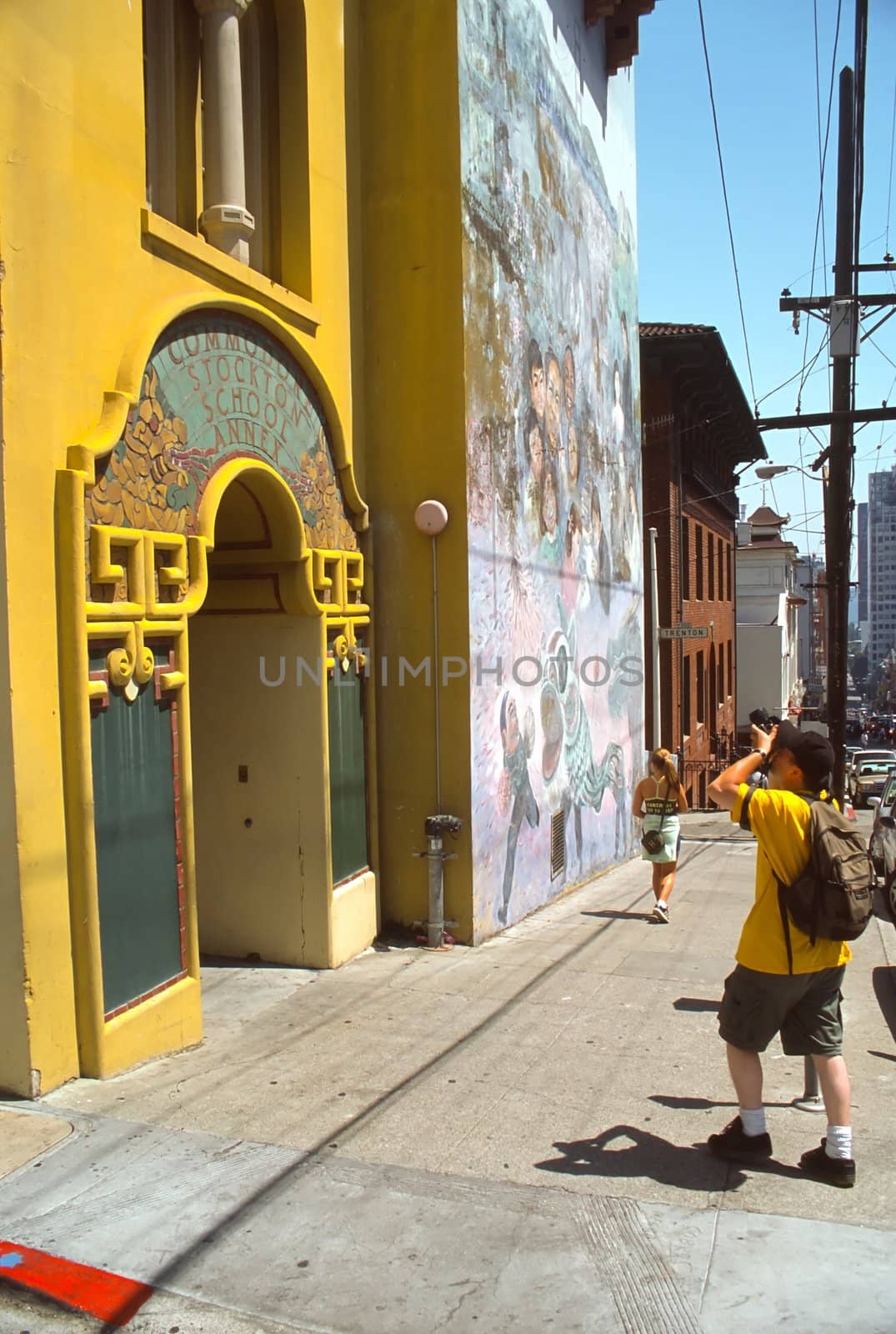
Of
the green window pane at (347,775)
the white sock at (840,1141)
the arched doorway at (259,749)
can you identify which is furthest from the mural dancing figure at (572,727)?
the white sock at (840,1141)

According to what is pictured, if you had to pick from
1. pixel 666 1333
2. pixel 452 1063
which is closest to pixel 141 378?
pixel 452 1063

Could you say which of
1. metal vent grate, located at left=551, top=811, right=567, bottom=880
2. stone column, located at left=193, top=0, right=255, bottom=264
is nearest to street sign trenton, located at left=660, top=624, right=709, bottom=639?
metal vent grate, located at left=551, top=811, right=567, bottom=880

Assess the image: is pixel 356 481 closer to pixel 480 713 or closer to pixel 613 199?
pixel 480 713

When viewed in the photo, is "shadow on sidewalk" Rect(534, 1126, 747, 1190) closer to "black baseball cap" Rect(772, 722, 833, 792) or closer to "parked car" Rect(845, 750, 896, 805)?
"black baseball cap" Rect(772, 722, 833, 792)

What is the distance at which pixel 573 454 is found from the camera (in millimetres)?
12297

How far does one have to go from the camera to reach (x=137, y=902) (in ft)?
18.5

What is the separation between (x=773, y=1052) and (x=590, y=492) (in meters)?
8.22

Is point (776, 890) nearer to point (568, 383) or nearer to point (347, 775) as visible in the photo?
point (347, 775)

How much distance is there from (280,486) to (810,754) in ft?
13.5

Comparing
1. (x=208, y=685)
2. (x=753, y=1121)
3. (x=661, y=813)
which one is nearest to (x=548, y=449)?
(x=661, y=813)

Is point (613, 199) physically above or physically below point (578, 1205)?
above

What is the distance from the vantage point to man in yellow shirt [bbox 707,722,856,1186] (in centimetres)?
428

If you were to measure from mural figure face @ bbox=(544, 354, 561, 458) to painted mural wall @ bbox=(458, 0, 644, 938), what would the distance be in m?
0.04

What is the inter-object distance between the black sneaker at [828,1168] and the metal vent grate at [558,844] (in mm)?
6757
